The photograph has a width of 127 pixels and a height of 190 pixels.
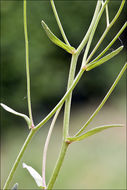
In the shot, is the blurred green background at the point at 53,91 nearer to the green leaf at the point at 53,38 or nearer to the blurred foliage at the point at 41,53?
the blurred foliage at the point at 41,53

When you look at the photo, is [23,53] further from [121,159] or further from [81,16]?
[121,159]

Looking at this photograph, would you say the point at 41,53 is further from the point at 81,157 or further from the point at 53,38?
the point at 53,38

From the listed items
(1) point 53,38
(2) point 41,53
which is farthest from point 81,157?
(1) point 53,38

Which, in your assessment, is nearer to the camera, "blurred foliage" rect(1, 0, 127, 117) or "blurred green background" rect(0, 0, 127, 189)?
"blurred green background" rect(0, 0, 127, 189)

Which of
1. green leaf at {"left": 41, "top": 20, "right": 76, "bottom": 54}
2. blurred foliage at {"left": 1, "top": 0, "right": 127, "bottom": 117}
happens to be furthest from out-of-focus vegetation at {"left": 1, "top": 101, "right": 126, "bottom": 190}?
green leaf at {"left": 41, "top": 20, "right": 76, "bottom": 54}

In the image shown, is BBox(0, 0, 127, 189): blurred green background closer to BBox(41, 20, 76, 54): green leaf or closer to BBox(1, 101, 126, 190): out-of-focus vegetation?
BBox(1, 101, 126, 190): out-of-focus vegetation

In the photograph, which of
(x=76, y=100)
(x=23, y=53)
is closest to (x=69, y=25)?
(x=23, y=53)

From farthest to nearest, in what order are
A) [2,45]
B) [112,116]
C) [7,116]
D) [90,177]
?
[112,116] → [7,116] → [2,45] → [90,177]
